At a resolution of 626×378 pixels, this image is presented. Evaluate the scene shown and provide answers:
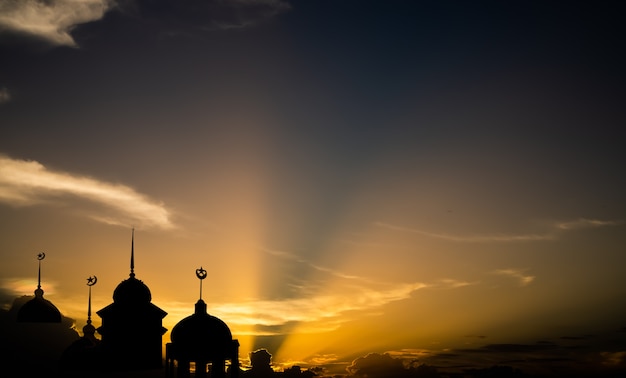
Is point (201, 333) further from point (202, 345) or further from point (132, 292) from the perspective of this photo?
point (132, 292)

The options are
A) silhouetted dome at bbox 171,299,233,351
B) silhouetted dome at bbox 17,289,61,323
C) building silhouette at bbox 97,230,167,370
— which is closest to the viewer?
silhouetted dome at bbox 171,299,233,351

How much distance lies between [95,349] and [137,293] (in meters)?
10.0

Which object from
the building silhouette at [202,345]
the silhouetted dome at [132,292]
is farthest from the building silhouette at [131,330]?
the building silhouette at [202,345]

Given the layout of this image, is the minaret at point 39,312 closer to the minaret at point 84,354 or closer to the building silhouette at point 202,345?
the minaret at point 84,354

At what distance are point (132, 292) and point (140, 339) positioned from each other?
377 centimetres

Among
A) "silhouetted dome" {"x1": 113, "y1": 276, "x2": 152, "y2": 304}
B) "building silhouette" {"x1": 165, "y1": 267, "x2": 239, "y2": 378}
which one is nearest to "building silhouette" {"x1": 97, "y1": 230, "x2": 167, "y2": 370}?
"silhouetted dome" {"x1": 113, "y1": 276, "x2": 152, "y2": 304}

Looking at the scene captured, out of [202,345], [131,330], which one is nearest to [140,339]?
[131,330]

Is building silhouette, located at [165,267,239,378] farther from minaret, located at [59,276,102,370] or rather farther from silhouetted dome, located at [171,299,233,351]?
minaret, located at [59,276,102,370]

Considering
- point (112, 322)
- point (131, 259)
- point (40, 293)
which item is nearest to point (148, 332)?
point (112, 322)

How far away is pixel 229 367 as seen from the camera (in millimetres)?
50062

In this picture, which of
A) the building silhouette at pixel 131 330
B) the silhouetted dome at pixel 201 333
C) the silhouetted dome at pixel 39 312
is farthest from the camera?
the silhouetted dome at pixel 39 312

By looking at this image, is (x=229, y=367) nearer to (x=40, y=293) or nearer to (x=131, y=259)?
(x=131, y=259)

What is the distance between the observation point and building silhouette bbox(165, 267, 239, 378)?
4906 centimetres

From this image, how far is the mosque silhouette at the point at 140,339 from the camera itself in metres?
49.2
